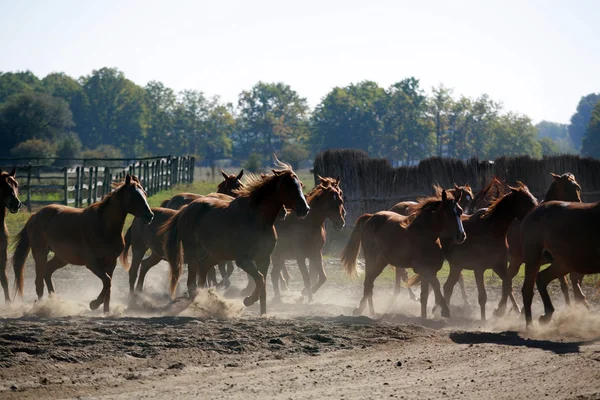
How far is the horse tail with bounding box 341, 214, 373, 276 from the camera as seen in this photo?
13578mm

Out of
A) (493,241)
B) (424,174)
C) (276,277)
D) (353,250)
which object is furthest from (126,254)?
(424,174)

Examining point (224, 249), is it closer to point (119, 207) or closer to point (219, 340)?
point (119, 207)

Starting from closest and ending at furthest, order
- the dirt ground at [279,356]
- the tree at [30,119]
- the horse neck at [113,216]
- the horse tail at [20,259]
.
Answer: the dirt ground at [279,356] < the horse neck at [113,216] < the horse tail at [20,259] < the tree at [30,119]

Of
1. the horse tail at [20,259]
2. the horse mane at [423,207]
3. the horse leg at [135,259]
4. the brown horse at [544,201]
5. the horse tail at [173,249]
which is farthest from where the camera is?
the horse leg at [135,259]

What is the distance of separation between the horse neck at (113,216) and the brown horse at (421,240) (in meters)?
3.67

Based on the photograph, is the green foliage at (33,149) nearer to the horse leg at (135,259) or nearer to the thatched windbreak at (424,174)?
the thatched windbreak at (424,174)

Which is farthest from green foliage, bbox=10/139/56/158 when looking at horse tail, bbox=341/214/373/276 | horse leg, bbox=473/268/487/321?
horse leg, bbox=473/268/487/321

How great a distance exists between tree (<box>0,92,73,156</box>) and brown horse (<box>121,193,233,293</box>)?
201 ft

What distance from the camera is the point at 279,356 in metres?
8.36

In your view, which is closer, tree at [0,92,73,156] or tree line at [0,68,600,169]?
tree at [0,92,73,156]

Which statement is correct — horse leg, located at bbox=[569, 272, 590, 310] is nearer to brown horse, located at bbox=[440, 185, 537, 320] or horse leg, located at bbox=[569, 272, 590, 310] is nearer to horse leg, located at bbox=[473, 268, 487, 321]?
brown horse, located at bbox=[440, 185, 537, 320]

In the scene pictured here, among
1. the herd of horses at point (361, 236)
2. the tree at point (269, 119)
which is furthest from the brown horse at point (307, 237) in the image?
the tree at point (269, 119)

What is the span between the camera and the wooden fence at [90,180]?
2728 cm

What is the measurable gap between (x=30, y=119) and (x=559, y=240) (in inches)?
2993
